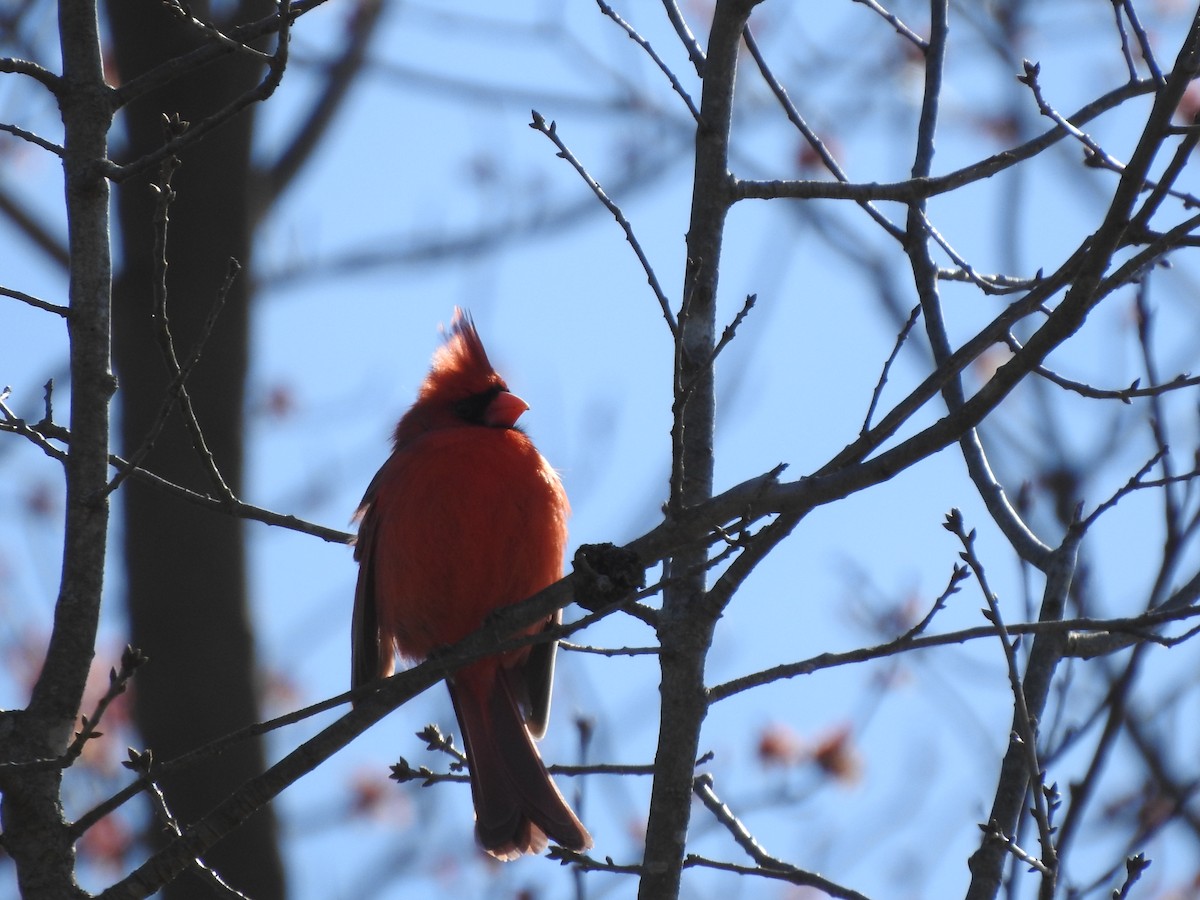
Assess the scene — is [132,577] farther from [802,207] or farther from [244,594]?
[802,207]

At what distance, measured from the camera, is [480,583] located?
11.9ft

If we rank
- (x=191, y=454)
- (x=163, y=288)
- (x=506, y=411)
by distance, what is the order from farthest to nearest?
(x=191, y=454) → (x=506, y=411) → (x=163, y=288)

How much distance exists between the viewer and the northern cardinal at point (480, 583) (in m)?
3.58

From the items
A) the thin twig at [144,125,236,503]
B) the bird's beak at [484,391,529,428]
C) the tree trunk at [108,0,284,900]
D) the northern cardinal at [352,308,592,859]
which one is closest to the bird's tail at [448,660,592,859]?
the northern cardinal at [352,308,592,859]

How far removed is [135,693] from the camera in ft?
15.8

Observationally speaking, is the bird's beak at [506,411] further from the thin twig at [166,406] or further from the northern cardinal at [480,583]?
the thin twig at [166,406]

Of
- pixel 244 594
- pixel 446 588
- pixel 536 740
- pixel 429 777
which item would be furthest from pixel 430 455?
pixel 244 594

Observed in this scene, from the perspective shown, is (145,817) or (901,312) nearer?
(901,312)

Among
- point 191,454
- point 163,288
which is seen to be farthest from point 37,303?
point 191,454

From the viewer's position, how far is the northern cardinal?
3.58 meters

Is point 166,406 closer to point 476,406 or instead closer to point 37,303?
point 37,303

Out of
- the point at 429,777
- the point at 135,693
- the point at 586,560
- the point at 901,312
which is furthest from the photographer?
the point at 135,693

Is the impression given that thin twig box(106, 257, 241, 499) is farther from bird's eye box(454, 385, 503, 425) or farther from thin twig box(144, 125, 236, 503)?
bird's eye box(454, 385, 503, 425)

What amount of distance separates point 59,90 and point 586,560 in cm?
109
